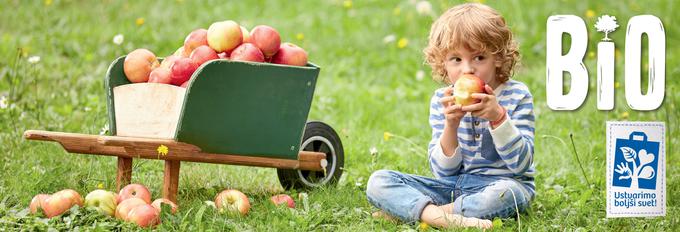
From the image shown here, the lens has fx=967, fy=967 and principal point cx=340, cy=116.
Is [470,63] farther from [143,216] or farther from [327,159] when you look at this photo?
[143,216]

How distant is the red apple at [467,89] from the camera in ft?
10.7

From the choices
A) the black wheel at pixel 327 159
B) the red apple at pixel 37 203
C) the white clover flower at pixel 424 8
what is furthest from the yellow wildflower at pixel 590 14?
the red apple at pixel 37 203

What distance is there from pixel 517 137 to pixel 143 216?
4.38 feet

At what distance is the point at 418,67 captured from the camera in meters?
7.06

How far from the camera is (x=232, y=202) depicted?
3.64m

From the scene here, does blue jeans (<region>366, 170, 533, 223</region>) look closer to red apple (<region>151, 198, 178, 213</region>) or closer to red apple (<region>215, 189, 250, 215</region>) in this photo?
red apple (<region>215, 189, 250, 215</region>)

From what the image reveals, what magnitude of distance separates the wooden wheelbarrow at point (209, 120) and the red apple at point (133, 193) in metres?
0.09

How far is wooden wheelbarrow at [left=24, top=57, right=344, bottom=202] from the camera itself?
3.56m

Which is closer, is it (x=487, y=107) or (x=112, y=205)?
(x=487, y=107)

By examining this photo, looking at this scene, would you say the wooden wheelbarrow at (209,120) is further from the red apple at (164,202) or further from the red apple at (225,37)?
the red apple at (225,37)

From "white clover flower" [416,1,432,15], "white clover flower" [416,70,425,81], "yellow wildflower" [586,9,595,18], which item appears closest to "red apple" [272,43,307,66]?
"white clover flower" [416,70,425,81]

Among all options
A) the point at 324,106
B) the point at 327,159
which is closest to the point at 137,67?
the point at 327,159

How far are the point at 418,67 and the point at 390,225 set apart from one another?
3.62 meters

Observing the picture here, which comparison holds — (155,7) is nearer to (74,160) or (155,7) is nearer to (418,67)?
(418,67)
